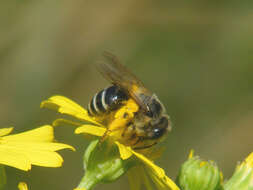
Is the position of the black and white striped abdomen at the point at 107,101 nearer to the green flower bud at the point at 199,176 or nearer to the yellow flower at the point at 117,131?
the yellow flower at the point at 117,131

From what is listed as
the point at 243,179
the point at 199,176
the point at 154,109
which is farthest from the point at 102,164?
the point at 243,179

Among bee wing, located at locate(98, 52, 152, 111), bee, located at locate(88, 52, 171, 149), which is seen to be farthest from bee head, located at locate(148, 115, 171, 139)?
bee wing, located at locate(98, 52, 152, 111)

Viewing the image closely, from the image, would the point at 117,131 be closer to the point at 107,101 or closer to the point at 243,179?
the point at 107,101

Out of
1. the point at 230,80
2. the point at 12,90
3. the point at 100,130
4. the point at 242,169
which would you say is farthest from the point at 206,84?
the point at 100,130

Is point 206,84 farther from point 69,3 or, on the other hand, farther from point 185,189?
point 185,189

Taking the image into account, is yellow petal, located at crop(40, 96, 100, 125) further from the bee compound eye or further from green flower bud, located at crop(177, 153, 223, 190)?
green flower bud, located at crop(177, 153, 223, 190)

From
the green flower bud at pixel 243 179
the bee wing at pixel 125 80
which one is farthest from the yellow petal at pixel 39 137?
the green flower bud at pixel 243 179

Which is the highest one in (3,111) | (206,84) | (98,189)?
(206,84)
